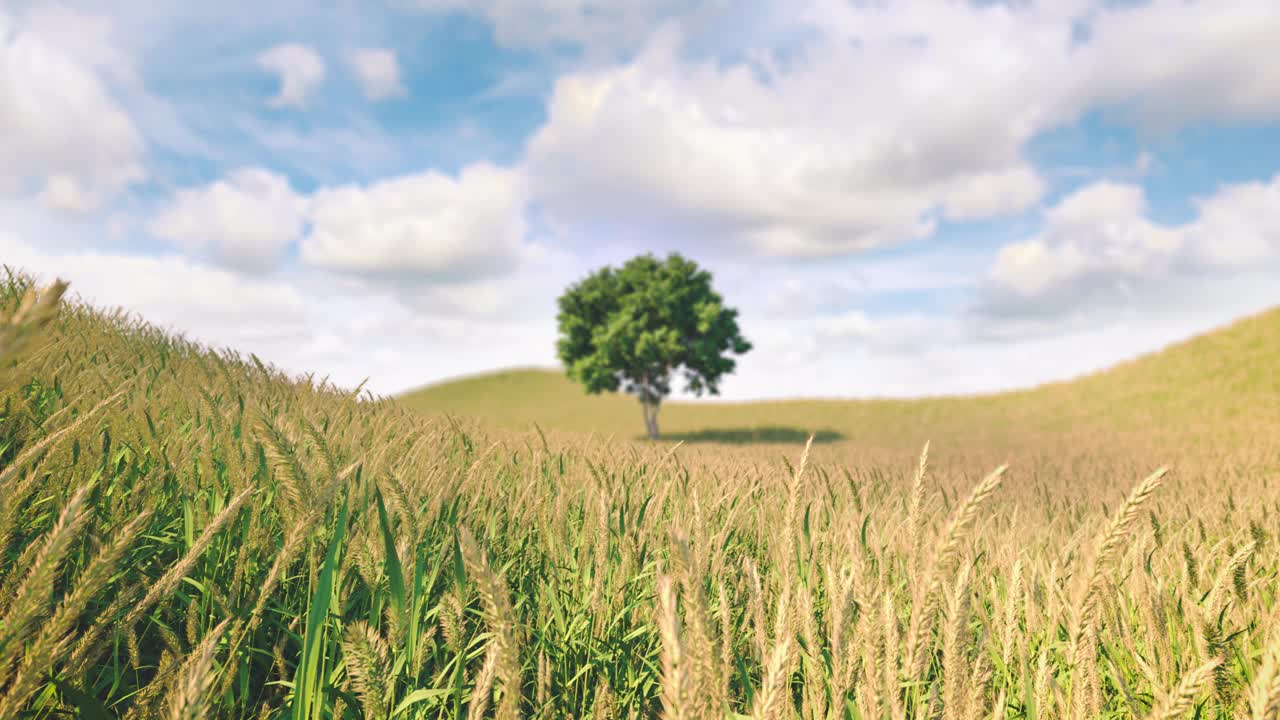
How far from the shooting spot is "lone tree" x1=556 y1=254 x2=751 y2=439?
28.2 metres

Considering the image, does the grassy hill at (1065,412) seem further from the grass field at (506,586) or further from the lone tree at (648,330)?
the grass field at (506,586)

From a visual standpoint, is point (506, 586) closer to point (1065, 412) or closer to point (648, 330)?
point (648, 330)

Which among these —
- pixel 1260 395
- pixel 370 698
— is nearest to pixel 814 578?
pixel 370 698

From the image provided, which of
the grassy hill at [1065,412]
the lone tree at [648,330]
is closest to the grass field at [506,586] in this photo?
the grassy hill at [1065,412]

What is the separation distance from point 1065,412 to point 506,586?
101 feet

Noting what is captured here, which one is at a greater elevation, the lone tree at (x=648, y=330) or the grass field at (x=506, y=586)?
the lone tree at (x=648, y=330)

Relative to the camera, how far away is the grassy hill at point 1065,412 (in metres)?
19.9

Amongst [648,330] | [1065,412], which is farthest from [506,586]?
[1065,412]

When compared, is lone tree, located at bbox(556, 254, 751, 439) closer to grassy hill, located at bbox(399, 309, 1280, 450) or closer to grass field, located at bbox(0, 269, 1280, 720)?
grassy hill, located at bbox(399, 309, 1280, 450)

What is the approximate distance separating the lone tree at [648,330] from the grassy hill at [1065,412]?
2.77 metres

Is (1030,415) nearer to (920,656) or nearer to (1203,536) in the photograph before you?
(1203,536)

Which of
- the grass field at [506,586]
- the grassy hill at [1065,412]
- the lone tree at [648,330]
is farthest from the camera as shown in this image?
the lone tree at [648,330]

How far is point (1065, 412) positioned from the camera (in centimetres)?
2759

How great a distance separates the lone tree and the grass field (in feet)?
72.6
